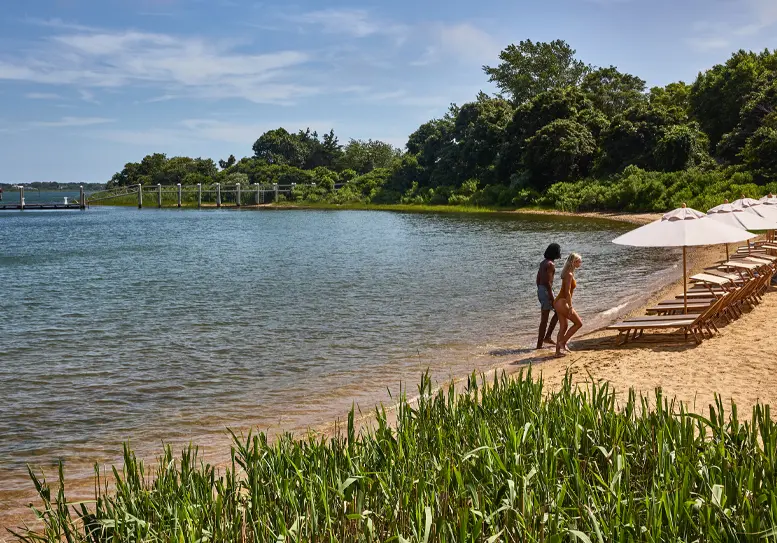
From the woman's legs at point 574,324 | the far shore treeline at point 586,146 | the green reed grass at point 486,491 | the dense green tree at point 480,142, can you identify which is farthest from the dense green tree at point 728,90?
the green reed grass at point 486,491

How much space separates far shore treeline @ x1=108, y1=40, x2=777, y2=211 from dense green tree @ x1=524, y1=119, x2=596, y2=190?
0.31ft

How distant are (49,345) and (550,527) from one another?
13.2 metres

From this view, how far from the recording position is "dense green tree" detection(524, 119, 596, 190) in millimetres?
59125

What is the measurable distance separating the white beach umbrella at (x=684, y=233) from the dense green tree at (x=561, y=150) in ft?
156

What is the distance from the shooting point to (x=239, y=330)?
16234 millimetres

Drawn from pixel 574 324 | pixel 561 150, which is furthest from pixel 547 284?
pixel 561 150

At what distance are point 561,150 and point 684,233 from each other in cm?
4808

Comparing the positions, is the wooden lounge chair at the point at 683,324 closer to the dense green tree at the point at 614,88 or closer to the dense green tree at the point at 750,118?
the dense green tree at the point at 750,118

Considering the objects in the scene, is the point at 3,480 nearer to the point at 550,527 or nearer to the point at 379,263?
the point at 550,527

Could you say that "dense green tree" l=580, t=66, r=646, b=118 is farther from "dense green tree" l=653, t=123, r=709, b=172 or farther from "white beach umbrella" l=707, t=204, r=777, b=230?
"white beach umbrella" l=707, t=204, r=777, b=230

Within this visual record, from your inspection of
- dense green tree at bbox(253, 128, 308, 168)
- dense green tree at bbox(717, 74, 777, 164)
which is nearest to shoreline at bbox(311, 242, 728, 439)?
dense green tree at bbox(717, 74, 777, 164)

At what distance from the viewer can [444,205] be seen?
7238cm

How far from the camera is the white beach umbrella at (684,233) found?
12.1 metres

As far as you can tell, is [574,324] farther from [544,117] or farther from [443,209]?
[443,209]
